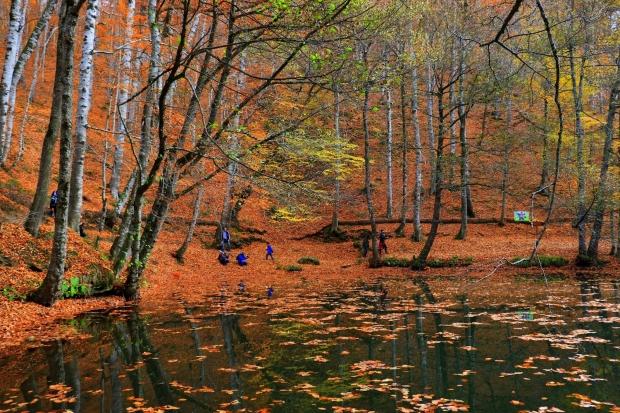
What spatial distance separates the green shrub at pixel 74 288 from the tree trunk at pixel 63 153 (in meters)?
1.00

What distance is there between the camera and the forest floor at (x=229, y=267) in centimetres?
920

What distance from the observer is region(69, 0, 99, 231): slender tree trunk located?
35.9ft

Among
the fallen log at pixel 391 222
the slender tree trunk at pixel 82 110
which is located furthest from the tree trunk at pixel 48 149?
the fallen log at pixel 391 222

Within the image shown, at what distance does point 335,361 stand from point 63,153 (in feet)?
22.1

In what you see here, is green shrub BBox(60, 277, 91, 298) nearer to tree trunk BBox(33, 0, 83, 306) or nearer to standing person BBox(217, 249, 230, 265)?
tree trunk BBox(33, 0, 83, 306)

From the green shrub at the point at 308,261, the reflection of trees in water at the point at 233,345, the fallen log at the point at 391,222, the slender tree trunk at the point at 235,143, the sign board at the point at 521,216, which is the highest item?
the slender tree trunk at the point at 235,143

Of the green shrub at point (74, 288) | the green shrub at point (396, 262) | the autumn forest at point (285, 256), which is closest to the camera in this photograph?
the autumn forest at point (285, 256)

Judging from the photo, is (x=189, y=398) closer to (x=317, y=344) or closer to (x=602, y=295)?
(x=317, y=344)

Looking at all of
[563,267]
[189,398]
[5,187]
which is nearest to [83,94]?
[5,187]

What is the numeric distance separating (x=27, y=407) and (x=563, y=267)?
1869 cm

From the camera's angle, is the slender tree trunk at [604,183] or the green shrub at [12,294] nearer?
the green shrub at [12,294]

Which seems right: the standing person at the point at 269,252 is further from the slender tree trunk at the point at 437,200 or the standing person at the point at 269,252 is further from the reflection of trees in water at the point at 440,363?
the reflection of trees in water at the point at 440,363

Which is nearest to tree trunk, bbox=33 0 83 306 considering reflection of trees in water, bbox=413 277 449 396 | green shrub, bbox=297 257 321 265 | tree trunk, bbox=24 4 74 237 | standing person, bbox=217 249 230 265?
tree trunk, bbox=24 4 74 237

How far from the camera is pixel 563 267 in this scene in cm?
1800
